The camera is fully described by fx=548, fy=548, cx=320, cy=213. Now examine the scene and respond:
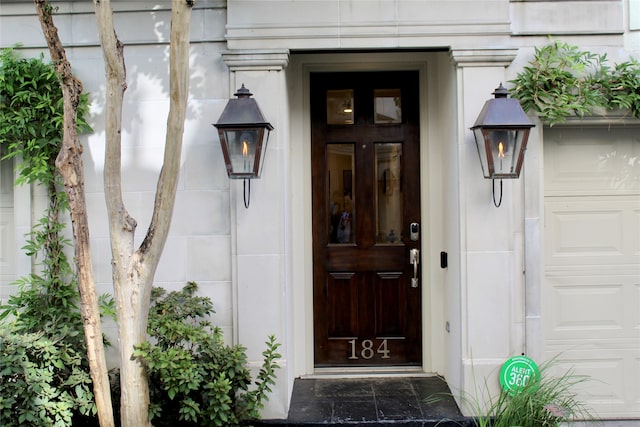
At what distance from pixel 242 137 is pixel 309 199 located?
1096 millimetres

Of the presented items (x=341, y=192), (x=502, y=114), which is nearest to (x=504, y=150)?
(x=502, y=114)

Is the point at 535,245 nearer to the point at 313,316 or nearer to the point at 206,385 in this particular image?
the point at 313,316

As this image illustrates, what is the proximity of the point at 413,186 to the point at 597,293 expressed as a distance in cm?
160

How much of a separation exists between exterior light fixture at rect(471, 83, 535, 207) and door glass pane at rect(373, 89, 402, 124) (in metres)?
1.05

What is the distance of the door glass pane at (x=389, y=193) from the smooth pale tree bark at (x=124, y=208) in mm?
1947

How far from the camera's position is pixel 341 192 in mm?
4617

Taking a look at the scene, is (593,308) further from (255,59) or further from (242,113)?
(255,59)

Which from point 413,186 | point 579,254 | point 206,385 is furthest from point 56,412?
point 579,254

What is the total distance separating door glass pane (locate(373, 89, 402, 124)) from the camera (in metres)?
4.61

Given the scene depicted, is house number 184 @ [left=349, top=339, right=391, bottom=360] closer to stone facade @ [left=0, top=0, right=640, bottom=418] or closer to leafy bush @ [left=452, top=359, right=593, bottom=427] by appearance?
stone facade @ [left=0, top=0, right=640, bottom=418]

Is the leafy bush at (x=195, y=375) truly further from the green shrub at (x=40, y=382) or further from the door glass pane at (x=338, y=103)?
the door glass pane at (x=338, y=103)

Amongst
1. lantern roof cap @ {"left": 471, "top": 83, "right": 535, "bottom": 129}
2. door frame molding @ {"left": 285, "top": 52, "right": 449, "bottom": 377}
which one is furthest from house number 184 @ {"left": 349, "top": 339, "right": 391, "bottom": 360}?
lantern roof cap @ {"left": 471, "top": 83, "right": 535, "bottom": 129}

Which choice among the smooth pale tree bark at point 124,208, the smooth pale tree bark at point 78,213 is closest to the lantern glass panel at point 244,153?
the smooth pale tree bark at point 124,208

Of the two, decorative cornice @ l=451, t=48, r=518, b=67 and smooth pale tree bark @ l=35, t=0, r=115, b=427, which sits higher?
decorative cornice @ l=451, t=48, r=518, b=67
